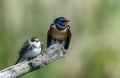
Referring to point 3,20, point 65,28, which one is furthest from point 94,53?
point 65,28

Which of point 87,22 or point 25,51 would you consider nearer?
point 25,51

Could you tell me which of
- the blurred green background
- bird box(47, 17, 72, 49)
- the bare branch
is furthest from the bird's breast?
the blurred green background

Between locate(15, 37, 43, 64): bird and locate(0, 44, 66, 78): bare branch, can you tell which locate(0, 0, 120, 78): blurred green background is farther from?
locate(0, 44, 66, 78): bare branch

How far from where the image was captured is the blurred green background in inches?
211

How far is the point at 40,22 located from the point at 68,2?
15.6 inches

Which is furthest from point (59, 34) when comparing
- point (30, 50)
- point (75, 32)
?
point (75, 32)

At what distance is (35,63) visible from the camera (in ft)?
10.5

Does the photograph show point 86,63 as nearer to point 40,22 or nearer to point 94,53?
point 94,53

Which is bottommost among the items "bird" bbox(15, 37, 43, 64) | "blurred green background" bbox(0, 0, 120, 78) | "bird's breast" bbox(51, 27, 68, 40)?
"blurred green background" bbox(0, 0, 120, 78)

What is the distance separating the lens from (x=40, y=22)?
17.4 feet

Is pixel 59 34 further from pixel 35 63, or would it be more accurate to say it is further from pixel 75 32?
pixel 75 32

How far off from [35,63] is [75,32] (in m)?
2.38

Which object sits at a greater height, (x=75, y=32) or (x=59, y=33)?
(x=59, y=33)

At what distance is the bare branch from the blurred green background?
6.26 ft
